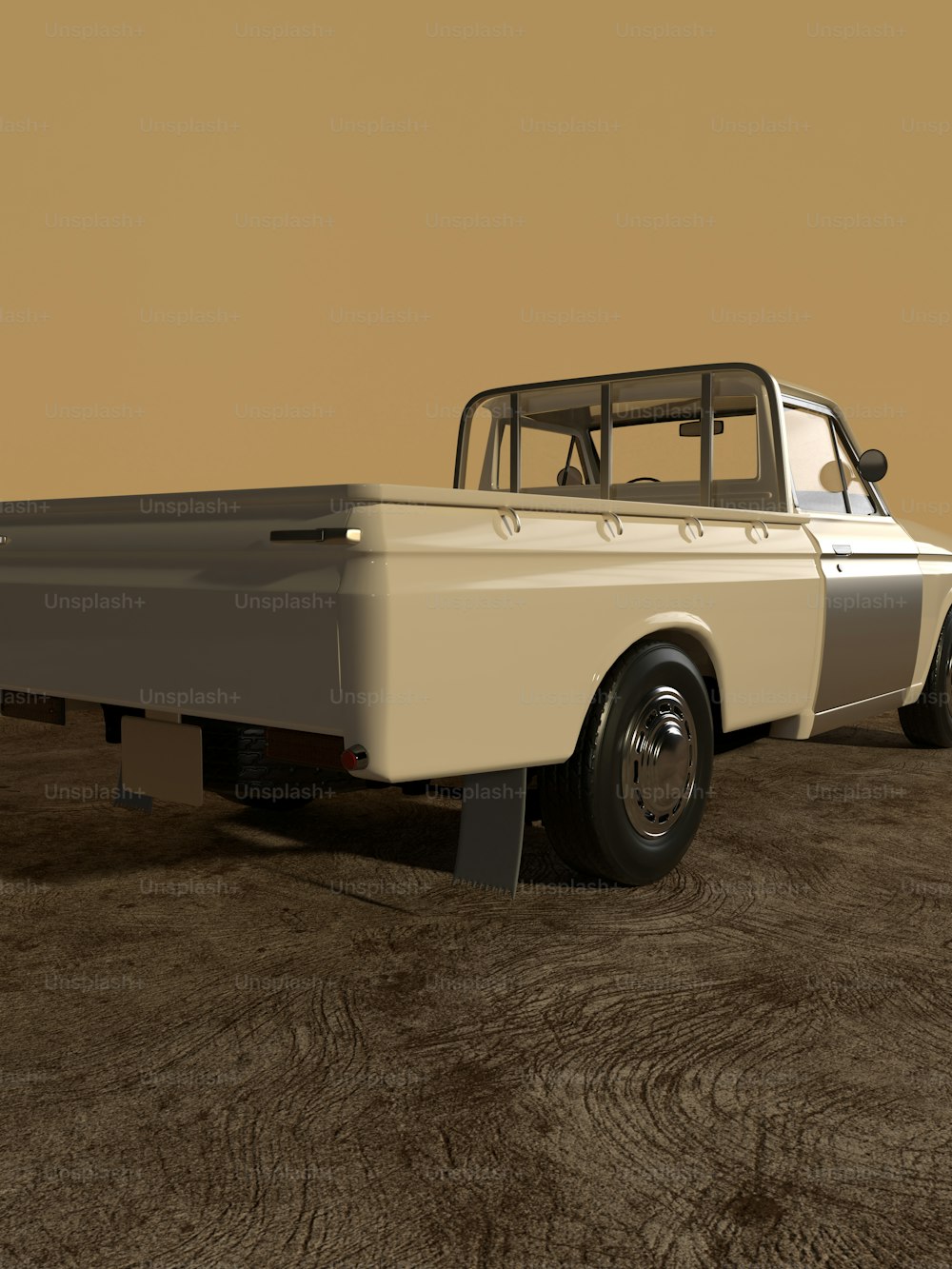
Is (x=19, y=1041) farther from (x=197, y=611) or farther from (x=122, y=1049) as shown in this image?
Result: (x=197, y=611)

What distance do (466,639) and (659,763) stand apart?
1142 millimetres

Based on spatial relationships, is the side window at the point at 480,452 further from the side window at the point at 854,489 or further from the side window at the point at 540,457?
the side window at the point at 854,489

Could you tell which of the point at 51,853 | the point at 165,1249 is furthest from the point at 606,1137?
the point at 51,853

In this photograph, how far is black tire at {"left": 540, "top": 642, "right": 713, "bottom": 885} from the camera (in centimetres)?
358

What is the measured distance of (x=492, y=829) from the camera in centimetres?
351

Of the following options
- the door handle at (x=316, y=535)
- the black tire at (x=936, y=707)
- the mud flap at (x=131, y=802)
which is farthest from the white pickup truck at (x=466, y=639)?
the black tire at (x=936, y=707)

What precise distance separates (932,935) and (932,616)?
2.98 m

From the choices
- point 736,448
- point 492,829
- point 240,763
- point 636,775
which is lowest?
point 492,829

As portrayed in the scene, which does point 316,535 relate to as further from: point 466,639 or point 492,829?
point 492,829

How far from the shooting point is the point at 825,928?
3.51m

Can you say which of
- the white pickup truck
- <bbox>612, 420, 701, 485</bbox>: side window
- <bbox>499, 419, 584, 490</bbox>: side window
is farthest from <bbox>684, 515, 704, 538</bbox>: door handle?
<bbox>499, 419, 584, 490</bbox>: side window

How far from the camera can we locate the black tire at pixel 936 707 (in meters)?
6.30

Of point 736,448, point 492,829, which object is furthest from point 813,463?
point 492,829

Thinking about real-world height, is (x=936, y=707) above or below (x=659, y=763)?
below
